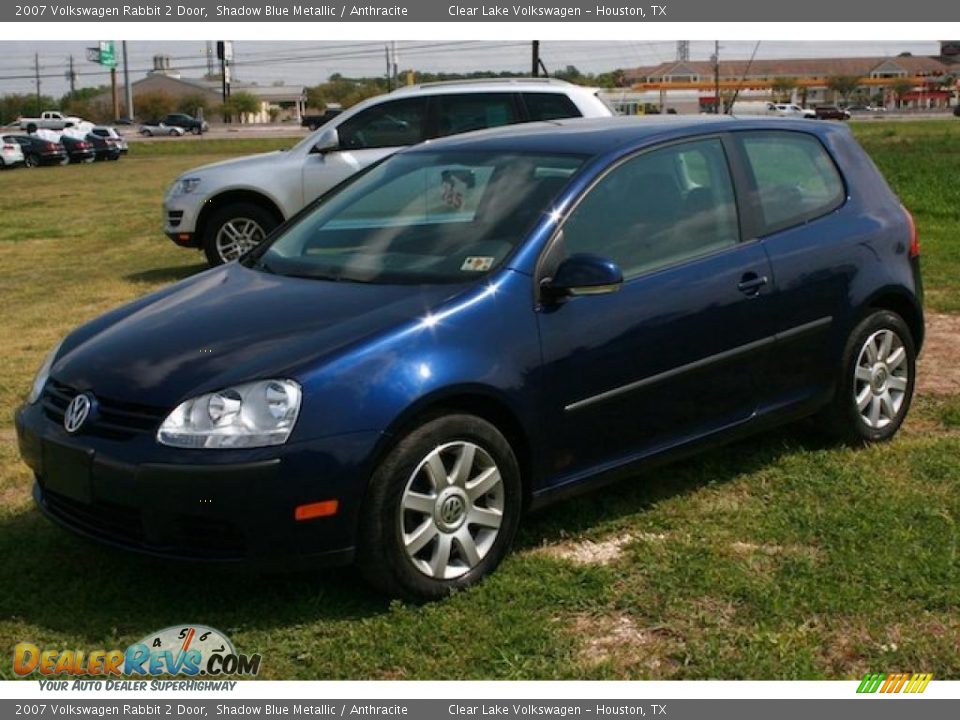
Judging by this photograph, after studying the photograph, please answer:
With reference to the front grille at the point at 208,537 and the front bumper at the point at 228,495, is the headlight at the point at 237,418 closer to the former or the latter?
the front bumper at the point at 228,495

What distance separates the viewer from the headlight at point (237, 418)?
12.3ft

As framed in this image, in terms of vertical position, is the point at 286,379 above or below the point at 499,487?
above

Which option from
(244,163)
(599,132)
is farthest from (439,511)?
(244,163)

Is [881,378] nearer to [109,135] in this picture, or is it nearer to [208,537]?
[208,537]

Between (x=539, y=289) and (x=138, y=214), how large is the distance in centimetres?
1652

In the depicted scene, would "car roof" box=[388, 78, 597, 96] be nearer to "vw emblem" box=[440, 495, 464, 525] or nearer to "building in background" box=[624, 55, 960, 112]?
"vw emblem" box=[440, 495, 464, 525]

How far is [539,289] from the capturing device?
4320 millimetres

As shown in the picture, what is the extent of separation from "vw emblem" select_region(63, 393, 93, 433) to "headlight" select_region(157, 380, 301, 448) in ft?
1.16

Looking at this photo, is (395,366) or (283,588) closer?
(395,366)

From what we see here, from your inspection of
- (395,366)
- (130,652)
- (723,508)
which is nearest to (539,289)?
(395,366)

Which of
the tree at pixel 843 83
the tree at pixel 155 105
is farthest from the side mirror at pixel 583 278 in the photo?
the tree at pixel 843 83

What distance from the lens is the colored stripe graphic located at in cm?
351
